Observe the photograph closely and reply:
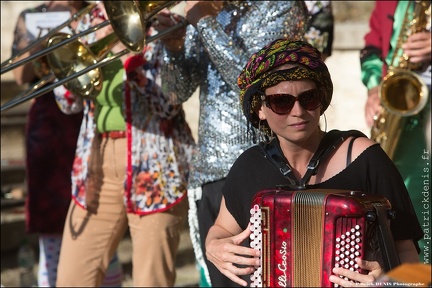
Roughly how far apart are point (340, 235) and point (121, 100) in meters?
2.03

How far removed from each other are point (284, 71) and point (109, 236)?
6.22 feet

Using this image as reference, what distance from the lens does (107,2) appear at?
4328mm

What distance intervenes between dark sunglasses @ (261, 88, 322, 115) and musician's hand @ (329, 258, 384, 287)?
558mm

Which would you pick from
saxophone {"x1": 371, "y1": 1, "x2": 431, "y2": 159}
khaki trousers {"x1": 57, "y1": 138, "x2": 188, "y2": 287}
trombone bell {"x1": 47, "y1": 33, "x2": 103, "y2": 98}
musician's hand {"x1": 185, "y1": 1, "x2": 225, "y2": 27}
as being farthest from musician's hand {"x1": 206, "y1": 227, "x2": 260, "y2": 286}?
saxophone {"x1": 371, "y1": 1, "x2": 431, "y2": 159}

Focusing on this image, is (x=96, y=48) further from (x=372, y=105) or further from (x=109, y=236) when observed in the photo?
(x=372, y=105)

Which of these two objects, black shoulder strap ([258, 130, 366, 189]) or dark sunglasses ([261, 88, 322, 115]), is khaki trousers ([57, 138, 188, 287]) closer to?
black shoulder strap ([258, 130, 366, 189])

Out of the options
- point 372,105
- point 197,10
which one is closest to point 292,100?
point 197,10

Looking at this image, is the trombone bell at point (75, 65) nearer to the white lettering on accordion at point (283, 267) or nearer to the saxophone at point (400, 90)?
the saxophone at point (400, 90)

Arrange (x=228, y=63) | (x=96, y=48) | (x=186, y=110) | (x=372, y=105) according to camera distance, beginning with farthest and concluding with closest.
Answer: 1. (x=186, y=110)
2. (x=372, y=105)
3. (x=96, y=48)
4. (x=228, y=63)

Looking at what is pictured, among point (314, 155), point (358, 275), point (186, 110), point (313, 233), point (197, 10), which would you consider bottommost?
point (358, 275)

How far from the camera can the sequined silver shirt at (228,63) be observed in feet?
12.6

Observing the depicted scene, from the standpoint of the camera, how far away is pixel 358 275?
104 inches

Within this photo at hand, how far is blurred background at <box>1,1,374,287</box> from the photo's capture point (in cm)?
645

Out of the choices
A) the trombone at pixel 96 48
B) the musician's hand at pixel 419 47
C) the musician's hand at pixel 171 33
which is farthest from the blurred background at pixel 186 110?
the musician's hand at pixel 171 33
